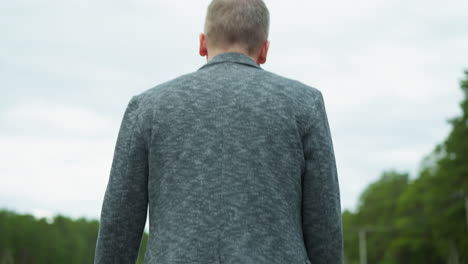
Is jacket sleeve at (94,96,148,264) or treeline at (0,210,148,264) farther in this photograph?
treeline at (0,210,148,264)

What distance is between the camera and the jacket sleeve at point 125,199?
273 centimetres

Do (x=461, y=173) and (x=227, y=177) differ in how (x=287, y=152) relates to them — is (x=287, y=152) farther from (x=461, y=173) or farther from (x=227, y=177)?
(x=461, y=173)

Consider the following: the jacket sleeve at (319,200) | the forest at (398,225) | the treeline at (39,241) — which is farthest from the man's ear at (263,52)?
the treeline at (39,241)

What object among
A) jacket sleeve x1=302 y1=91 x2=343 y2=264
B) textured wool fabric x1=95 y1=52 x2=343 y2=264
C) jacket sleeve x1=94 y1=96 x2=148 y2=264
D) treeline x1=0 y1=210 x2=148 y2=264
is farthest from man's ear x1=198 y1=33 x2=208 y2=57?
treeline x1=0 y1=210 x2=148 y2=264

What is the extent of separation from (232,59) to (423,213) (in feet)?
175

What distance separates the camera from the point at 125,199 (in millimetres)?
2742

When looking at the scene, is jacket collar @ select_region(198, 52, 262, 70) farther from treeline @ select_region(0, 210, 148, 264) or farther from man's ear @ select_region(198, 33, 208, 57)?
treeline @ select_region(0, 210, 148, 264)

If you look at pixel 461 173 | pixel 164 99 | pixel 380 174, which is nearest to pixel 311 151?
pixel 164 99

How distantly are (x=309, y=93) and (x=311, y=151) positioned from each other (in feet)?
0.82

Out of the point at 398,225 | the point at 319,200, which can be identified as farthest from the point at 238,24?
the point at 398,225

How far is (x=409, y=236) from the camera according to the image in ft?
180

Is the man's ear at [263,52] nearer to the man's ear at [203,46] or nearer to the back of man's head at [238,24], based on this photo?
the back of man's head at [238,24]

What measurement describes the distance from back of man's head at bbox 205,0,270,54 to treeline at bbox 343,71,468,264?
127ft

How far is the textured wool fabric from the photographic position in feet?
8.39
